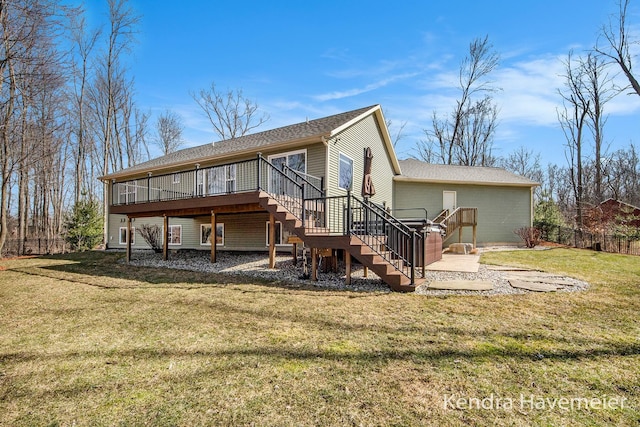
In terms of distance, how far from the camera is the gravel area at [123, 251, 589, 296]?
6488 mm

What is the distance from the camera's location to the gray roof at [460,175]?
1633cm

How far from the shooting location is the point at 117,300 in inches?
237

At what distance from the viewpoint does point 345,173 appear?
12000mm

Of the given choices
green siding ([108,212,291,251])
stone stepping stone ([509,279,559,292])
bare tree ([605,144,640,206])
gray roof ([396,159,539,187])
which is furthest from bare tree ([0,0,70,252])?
bare tree ([605,144,640,206])

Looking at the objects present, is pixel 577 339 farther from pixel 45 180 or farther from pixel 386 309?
pixel 45 180

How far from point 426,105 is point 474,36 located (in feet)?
19.6

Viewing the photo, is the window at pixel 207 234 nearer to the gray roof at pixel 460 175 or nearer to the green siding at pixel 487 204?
the green siding at pixel 487 204

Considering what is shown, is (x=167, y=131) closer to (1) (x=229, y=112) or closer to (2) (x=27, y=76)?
(1) (x=229, y=112)

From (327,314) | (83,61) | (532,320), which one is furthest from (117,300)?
(83,61)

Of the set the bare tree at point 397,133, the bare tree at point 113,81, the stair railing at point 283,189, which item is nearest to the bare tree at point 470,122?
the bare tree at point 397,133

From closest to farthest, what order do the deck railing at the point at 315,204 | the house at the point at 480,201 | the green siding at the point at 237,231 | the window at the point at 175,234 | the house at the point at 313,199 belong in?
the deck railing at the point at 315,204
the house at the point at 313,199
the green siding at the point at 237,231
the window at the point at 175,234
the house at the point at 480,201

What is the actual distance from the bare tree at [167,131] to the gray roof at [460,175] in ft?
73.7

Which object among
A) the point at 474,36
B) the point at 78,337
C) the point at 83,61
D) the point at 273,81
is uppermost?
the point at 474,36

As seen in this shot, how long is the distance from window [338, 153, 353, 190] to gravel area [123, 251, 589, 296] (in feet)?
11.0
